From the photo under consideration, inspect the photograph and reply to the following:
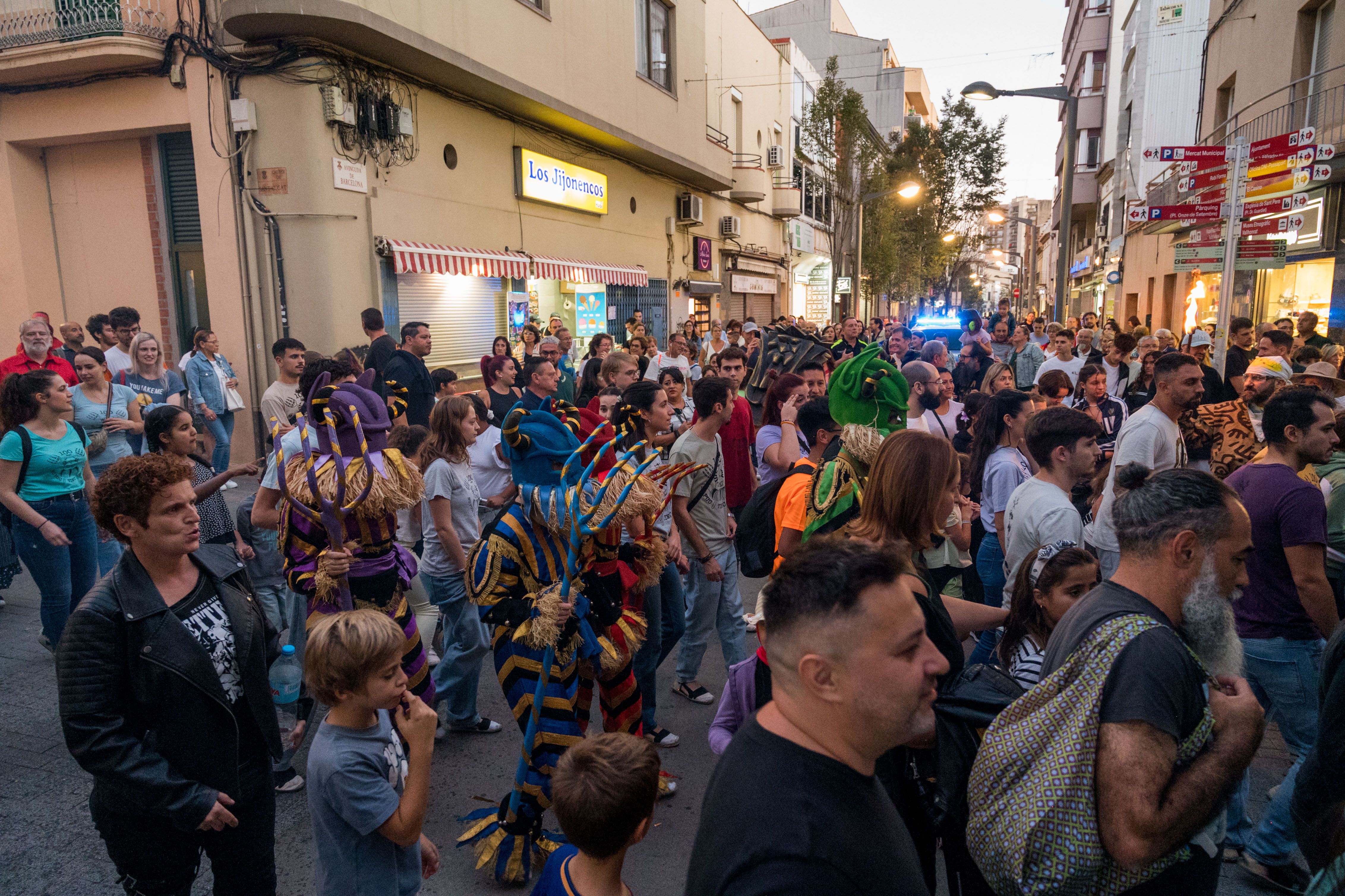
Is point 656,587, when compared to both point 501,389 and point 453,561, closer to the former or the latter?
point 453,561

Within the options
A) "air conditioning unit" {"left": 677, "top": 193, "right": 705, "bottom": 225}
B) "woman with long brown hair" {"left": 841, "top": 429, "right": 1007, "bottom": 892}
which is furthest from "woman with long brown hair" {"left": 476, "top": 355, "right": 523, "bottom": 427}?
"air conditioning unit" {"left": 677, "top": 193, "right": 705, "bottom": 225}

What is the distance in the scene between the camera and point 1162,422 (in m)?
4.43

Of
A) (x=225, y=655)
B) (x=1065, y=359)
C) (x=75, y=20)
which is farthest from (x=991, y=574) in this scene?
(x=75, y=20)

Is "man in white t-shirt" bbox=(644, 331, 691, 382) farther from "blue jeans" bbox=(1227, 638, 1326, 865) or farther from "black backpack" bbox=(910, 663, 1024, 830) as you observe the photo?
"black backpack" bbox=(910, 663, 1024, 830)

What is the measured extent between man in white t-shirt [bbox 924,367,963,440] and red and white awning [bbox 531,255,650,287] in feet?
29.2

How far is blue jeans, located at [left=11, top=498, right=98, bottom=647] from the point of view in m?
4.77

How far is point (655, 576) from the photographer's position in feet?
12.8

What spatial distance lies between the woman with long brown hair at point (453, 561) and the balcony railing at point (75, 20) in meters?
9.03

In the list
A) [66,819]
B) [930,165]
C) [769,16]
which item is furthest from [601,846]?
[769,16]

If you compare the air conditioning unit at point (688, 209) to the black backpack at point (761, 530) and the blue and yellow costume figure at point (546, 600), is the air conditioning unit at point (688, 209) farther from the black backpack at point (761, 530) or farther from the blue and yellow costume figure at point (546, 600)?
the blue and yellow costume figure at point (546, 600)

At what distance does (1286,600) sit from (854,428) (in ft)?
6.31

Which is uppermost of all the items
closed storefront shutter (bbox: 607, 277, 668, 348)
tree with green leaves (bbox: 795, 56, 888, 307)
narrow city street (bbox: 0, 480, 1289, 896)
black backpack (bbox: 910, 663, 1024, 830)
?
tree with green leaves (bbox: 795, 56, 888, 307)

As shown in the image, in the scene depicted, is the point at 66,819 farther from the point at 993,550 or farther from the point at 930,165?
the point at 930,165

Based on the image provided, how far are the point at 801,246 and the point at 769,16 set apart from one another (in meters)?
17.8
